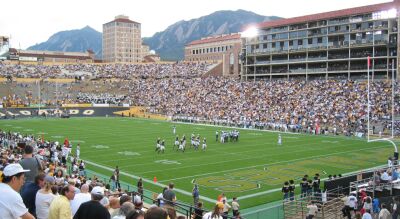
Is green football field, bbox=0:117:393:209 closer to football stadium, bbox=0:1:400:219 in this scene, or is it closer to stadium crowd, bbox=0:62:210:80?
football stadium, bbox=0:1:400:219

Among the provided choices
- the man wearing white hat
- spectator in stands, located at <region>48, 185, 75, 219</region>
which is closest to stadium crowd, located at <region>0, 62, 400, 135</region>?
spectator in stands, located at <region>48, 185, 75, 219</region>

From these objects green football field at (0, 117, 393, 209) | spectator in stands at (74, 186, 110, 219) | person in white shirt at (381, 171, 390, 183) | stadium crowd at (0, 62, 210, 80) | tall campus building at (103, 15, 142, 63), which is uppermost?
tall campus building at (103, 15, 142, 63)

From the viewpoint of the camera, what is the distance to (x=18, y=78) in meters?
73.9

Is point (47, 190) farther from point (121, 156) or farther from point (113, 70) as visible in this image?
point (113, 70)

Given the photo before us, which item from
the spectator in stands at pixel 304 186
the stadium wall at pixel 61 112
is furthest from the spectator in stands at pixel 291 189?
the stadium wall at pixel 61 112

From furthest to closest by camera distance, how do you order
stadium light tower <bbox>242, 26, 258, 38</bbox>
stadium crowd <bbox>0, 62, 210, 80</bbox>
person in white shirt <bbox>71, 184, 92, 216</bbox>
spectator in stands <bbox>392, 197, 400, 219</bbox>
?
1. stadium crowd <bbox>0, 62, 210, 80</bbox>
2. stadium light tower <bbox>242, 26, 258, 38</bbox>
3. spectator in stands <bbox>392, 197, 400, 219</bbox>
4. person in white shirt <bbox>71, 184, 92, 216</bbox>

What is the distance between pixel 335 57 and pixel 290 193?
150 ft

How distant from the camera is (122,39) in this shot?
16712 centimetres

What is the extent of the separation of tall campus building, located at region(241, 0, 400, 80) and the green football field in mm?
21413

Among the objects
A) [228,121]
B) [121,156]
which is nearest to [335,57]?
[228,121]

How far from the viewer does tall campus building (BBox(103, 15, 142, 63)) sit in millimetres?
166500

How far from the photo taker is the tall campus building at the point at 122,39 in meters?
166

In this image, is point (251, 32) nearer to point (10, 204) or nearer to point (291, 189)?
point (291, 189)

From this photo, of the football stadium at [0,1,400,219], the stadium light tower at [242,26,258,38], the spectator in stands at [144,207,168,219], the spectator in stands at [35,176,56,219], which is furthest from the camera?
the stadium light tower at [242,26,258,38]
